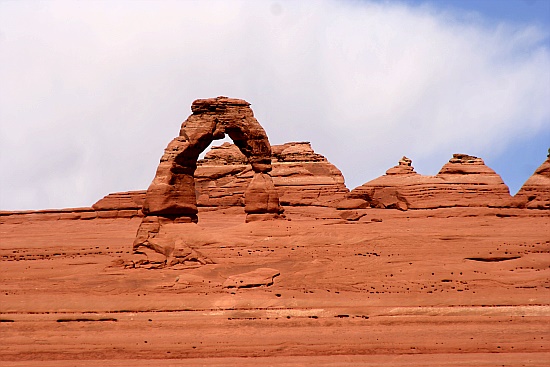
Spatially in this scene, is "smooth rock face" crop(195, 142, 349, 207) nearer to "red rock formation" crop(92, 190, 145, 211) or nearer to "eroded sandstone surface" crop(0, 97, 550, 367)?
"red rock formation" crop(92, 190, 145, 211)

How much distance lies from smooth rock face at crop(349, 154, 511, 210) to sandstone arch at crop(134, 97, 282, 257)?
551 inches

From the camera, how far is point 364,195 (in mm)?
47562

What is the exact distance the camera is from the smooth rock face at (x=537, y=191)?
42.2 m

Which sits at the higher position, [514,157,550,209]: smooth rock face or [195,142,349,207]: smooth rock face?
[195,142,349,207]: smooth rock face

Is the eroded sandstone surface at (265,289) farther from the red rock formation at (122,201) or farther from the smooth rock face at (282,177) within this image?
the red rock formation at (122,201)

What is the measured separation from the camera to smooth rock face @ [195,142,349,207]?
52.2 meters

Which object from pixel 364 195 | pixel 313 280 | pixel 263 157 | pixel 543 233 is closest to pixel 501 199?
pixel 364 195

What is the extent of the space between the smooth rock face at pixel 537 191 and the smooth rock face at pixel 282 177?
10.1m

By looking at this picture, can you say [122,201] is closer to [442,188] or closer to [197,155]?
[442,188]

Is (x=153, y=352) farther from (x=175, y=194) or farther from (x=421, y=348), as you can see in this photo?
(x=175, y=194)

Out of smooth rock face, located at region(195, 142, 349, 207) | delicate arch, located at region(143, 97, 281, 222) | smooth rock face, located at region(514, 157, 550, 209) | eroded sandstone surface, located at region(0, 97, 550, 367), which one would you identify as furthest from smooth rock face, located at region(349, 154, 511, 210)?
delicate arch, located at region(143, 97, 281, 222)

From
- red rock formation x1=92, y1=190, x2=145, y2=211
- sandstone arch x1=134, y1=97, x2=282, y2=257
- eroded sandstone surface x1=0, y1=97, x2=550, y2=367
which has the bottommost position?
eroded sandstone surface x1=0, y1=97, x2=550, y2=367

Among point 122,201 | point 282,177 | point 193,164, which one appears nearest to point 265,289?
point 193,164

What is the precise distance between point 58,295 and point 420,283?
9.91 m
